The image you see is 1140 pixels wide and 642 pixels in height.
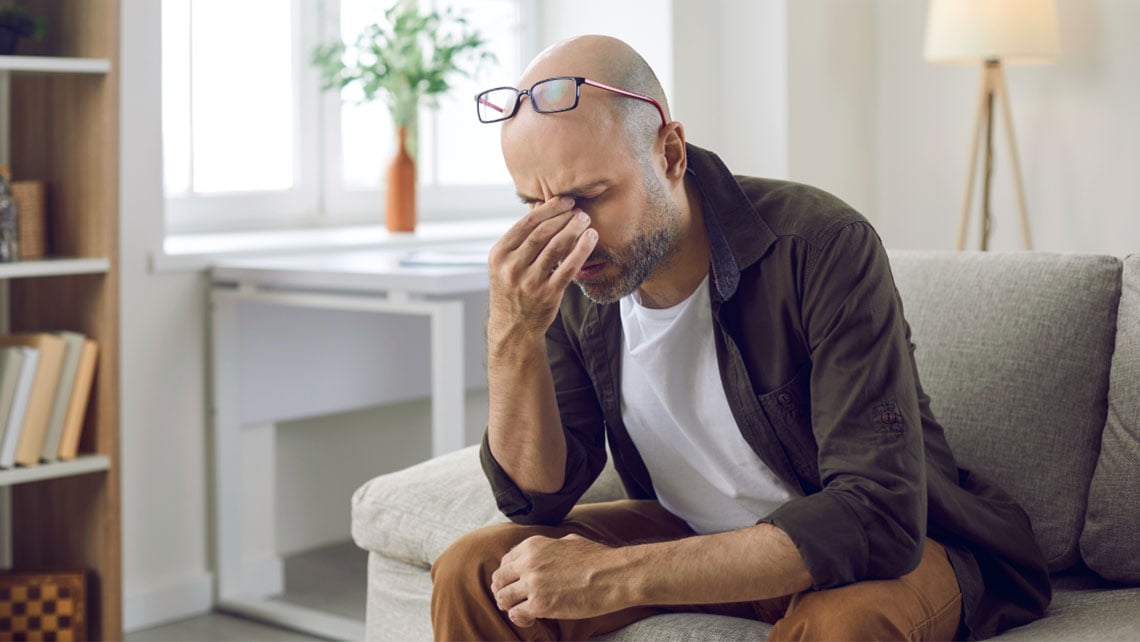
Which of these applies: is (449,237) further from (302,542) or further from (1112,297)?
(1112,297)

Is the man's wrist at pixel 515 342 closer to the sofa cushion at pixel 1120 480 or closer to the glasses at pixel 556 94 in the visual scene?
the glasses at pixel 556 94

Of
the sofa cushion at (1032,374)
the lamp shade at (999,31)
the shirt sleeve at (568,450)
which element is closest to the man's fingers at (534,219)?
the shirt sleeve at (568,450)

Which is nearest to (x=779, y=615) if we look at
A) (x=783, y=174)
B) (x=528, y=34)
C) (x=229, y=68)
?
(x=229, y=68)

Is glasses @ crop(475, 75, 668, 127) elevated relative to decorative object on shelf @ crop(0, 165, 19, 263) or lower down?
elevated

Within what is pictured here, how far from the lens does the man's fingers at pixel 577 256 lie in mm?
1468

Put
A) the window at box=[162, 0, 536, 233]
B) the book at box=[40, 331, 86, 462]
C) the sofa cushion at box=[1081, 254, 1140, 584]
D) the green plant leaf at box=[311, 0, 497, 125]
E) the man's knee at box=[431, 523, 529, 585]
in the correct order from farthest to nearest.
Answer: the green plant leaf at box=[311, 0, 497, 125]
the window at box=[162, 0, 536, 233]
the book at box=[40, 331, 86, 462]
the sofa cushion at box=[1081, 254, 1140, 584]
the man's knee at box=[431, 523, 529, 585]

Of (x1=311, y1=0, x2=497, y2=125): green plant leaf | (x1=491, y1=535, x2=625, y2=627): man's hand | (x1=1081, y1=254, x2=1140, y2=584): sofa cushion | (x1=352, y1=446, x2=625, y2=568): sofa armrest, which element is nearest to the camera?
(x1=491, y1=535, x2=625, y2=627): man's hand

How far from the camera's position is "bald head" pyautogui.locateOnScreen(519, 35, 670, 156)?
4.91ft

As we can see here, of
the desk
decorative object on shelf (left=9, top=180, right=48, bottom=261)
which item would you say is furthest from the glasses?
decorative object on shelf (left=9, top=180, right=48, bottom=261)

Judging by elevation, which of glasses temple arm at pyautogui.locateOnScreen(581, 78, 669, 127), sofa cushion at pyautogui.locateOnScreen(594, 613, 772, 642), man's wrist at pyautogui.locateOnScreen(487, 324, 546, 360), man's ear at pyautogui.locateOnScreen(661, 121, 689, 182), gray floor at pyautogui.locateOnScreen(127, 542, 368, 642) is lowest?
gray floor at pyautogui.locateOnScreen(127, 542, 368, 642)

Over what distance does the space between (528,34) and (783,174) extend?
86 cm

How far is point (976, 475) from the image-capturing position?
5.46 feet

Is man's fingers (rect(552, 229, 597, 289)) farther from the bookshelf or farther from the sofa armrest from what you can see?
the bookshelf

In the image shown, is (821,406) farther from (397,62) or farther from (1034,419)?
(397,62)
